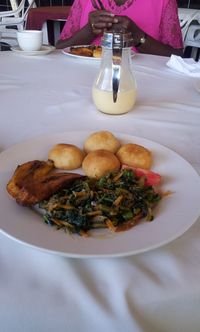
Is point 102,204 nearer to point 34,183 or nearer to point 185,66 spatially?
point 34,183

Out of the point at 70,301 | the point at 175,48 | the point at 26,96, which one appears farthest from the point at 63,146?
the point at 175,48

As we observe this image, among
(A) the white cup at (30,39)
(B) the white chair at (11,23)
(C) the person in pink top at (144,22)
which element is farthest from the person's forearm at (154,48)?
(B) the white chair at (11,23)

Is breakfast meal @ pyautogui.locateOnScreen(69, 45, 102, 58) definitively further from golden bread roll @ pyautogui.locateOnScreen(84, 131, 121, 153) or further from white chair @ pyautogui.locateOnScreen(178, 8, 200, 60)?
white chair @ pyautogui.locateOnScreen(178, 8, 200, 60)

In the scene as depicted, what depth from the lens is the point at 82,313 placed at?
0.29m

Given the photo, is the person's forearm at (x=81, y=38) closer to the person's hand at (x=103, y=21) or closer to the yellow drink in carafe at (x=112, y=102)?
the person's hand at (x=103, y=21)

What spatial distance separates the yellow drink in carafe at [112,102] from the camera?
0.71 meters

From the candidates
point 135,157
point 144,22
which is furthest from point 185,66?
point 135,157

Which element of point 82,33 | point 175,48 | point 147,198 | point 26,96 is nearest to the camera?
point 147,198

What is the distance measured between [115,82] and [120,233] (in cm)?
41

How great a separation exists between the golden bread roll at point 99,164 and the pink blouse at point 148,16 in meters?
Answer: 1.26

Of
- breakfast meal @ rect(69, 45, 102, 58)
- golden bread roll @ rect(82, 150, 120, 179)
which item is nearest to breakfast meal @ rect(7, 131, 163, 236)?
golden bread roll @ rect(82, 150, 120, 179)

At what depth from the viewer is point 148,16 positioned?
1.56 m

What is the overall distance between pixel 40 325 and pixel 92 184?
0.62 feet

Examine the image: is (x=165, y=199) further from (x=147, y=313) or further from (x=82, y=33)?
(x=82, y=33)
